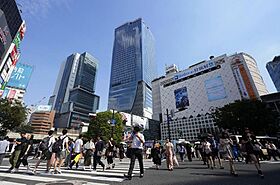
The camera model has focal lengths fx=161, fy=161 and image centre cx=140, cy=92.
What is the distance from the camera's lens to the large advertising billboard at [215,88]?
63.4m

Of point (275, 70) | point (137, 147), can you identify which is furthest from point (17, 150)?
point (275, 70)

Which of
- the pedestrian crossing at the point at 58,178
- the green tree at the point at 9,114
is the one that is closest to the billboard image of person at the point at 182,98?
the green tree at the point at 9,114

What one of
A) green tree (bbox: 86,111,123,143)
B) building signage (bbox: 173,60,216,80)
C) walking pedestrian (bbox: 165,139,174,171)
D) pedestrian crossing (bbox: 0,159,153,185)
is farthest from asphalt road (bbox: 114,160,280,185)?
building signage (bbox: 173,60,216,80)

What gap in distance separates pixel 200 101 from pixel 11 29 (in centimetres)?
6770

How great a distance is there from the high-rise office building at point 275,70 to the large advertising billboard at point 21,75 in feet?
352

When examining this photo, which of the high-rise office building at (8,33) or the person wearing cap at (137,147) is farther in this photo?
the high-rise office building at (8,33)

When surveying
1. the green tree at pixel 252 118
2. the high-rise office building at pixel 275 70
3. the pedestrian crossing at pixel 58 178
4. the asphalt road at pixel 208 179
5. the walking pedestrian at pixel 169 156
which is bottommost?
the asphalt road at pixel 208 179

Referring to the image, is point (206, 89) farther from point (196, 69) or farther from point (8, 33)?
point (8, 33)

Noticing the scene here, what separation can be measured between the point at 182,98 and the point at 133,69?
151 ft

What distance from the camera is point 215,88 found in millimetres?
66375

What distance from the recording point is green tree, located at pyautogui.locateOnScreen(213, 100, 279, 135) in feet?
88.3

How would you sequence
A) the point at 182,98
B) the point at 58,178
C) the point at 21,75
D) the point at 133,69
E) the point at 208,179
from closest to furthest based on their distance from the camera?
the point at 208,179, the point at 58,178, the point at 21,75, the point at 182,98, the point at 133,69

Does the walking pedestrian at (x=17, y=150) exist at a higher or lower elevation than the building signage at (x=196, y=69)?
lower

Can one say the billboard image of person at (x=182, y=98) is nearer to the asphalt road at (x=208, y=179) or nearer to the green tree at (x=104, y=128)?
the green tree at (x=104, y=128)
